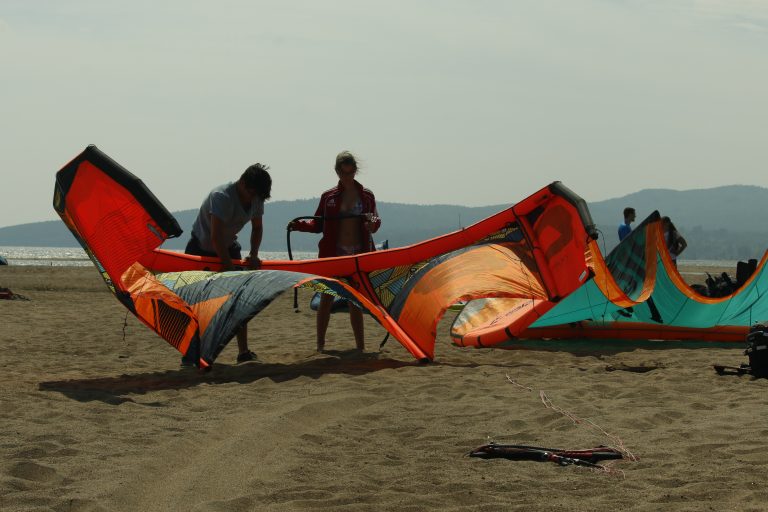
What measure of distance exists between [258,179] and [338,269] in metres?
1.29

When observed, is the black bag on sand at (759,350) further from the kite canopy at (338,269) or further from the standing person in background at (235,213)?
the standing person in background at (235,213)

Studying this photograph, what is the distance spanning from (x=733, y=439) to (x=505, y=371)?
2627 millimetres

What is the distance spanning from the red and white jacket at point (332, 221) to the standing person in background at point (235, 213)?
0.67m

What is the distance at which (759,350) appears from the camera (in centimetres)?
675

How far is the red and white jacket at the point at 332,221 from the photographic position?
847 centimetres

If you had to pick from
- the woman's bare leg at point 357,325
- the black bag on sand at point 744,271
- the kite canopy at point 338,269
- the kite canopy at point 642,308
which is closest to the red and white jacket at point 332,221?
the kite canopy at point 338,269

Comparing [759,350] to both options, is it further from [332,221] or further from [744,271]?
[744,271]

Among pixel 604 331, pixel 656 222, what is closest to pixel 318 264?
pixel 604 331

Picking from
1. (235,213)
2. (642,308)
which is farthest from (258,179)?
(642,308)

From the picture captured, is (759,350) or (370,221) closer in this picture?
(759,350)

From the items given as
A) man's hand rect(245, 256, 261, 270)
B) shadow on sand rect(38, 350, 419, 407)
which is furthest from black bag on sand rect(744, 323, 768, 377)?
man's hand rect(245, 256, 261, 270)

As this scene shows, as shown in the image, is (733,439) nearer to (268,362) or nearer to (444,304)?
(444,304)

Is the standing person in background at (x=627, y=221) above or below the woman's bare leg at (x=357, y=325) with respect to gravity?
above

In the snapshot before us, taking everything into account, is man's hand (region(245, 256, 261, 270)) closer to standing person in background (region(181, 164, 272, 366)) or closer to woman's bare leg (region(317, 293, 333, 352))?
standing person in background (region(181, 164, 272, 366))
